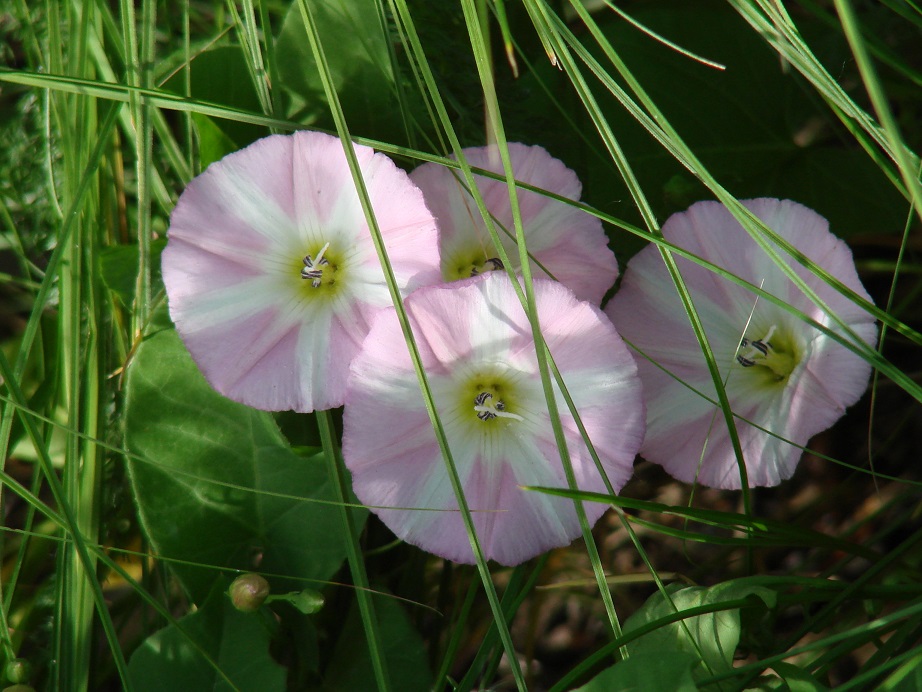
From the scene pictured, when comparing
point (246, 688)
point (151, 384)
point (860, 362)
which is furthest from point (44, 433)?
point (860, 362)

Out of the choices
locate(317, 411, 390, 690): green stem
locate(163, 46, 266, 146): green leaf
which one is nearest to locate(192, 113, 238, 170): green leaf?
locate(163, 46, 266, 146): green leaf

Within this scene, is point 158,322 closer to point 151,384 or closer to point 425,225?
point 151,384

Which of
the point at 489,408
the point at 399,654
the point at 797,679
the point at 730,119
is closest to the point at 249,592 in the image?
the point at 399,654

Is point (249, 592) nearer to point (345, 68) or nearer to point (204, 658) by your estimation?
point (204, 658)

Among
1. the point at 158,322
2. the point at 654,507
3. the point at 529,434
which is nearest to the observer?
the point at 654,507

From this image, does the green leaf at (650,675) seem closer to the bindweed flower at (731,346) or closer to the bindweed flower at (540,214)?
the bindweed flower at (731,346)

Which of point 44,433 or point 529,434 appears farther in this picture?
point 44,433

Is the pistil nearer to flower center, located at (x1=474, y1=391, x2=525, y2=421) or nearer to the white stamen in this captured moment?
the white stamen
